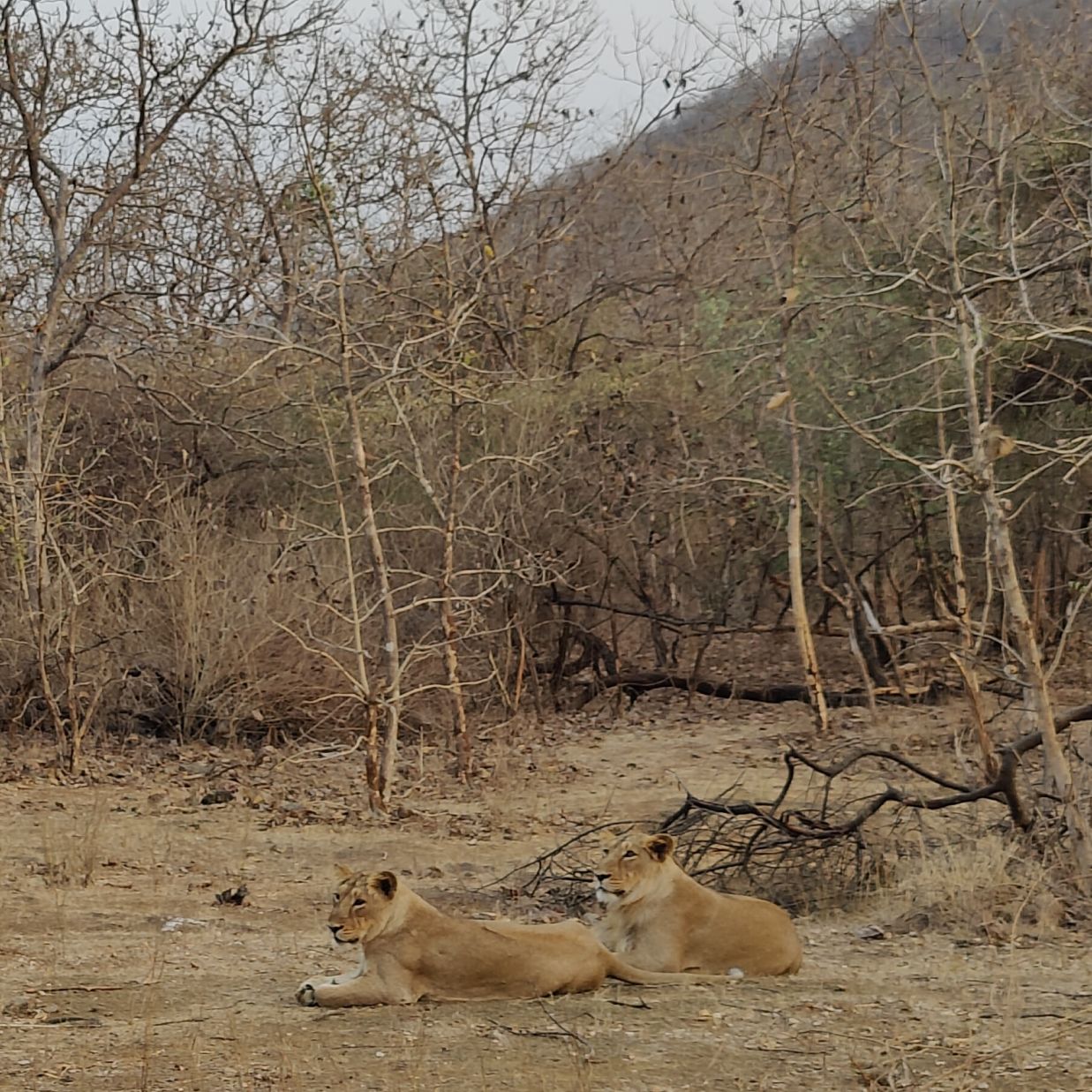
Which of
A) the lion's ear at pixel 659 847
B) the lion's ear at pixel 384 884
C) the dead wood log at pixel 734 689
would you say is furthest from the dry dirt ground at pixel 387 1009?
the dead wood log at pixel 734 689

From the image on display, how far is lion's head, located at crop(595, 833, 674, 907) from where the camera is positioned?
7070mm

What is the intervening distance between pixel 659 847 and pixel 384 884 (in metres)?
1.37

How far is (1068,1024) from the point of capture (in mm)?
6188

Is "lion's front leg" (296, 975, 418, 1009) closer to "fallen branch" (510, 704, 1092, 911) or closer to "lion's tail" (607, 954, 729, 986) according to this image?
"lion's tail" (607, 954, 729, 986)

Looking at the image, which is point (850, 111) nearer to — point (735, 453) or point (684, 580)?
point (735, 453)

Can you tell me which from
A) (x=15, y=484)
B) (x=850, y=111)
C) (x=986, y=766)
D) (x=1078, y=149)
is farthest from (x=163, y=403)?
(x=986, y=766)

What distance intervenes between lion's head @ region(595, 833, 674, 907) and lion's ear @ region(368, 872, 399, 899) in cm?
108

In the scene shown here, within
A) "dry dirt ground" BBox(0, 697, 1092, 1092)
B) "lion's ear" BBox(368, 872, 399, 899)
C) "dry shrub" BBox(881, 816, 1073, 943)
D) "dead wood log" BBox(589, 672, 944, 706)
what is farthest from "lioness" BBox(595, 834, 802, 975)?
"dead wood log" BBox(589, 672, 944, 706)

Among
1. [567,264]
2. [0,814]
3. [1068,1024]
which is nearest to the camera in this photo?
[1068,1024]

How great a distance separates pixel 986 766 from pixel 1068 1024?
12.0 feet

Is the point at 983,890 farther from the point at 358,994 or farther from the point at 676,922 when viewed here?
the point at 358,994

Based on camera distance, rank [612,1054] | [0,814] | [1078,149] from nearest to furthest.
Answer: [612,1054]
[0,814]
[1078,149]

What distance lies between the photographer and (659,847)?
719 cm

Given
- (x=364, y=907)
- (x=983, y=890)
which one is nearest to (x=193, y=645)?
(x=983, y=890)
